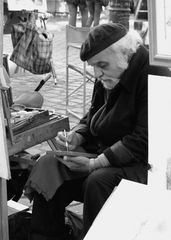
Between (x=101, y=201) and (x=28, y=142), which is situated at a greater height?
(x=28, y=142)

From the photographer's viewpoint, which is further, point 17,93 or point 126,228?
point 17,93

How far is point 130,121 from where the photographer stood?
200 centimetres

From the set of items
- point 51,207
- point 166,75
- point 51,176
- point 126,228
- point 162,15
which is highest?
point 162,15

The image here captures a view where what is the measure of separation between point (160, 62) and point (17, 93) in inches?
168

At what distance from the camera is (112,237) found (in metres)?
1.05

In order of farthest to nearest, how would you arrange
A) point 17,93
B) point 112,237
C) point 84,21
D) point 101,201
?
point 84,21, point 17,93, point 101,201, point 112,237

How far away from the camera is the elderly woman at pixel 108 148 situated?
6.32 feet

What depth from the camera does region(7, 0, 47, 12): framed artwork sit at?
2902mm

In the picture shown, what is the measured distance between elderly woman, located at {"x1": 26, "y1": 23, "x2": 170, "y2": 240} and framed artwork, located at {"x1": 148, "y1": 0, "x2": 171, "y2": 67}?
74 cm

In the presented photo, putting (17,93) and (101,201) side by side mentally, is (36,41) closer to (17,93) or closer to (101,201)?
(17,93)

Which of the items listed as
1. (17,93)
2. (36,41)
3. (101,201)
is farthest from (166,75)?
(17,93)

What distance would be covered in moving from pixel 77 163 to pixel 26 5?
1482 mm

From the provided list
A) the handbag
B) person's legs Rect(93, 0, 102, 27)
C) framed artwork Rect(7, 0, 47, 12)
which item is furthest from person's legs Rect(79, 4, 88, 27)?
framed artwork Rect(7, 0, 47, 12)

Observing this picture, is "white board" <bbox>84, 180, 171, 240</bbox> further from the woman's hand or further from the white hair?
the woman's hand
